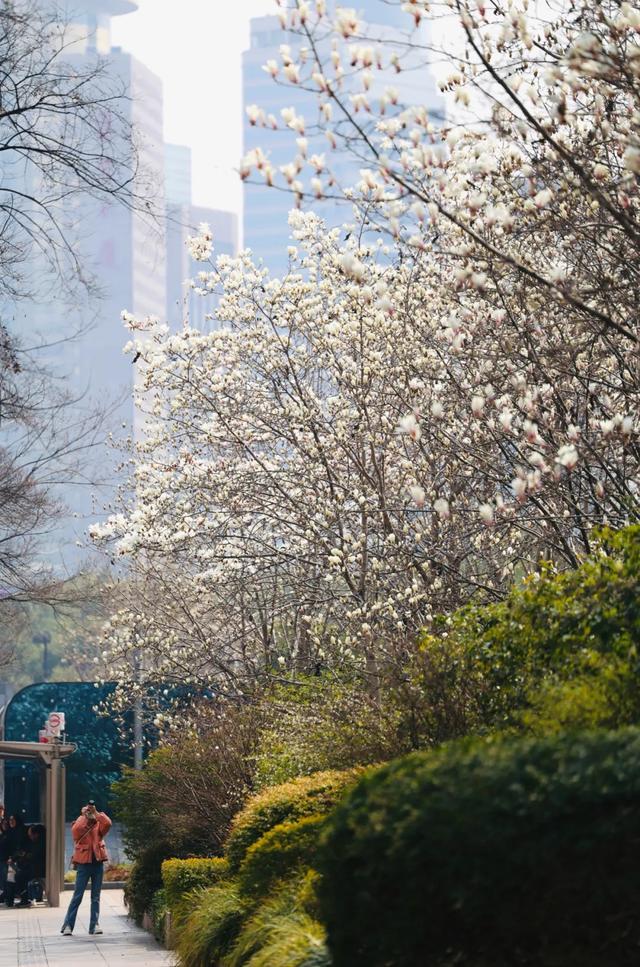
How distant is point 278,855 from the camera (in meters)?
10.3

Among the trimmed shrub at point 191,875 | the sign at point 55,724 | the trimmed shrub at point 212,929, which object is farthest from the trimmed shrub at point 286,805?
the sign at point 55,724

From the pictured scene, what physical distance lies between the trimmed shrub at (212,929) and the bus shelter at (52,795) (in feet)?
45.5

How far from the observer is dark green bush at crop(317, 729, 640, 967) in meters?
5.19

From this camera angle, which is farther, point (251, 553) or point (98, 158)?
point (251, 553)

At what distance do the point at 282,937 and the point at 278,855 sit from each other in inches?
68.1

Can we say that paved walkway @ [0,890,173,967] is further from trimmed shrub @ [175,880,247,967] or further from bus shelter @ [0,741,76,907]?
trimmed shrub @ [175,880,247,967]

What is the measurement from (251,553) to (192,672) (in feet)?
7.94

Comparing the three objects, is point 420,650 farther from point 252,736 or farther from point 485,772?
point 252,736

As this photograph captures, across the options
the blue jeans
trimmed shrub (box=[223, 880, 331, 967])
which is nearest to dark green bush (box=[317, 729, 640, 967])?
trimmed shrub (box=[223, 880, 331, 967])

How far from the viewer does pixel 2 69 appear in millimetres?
11922

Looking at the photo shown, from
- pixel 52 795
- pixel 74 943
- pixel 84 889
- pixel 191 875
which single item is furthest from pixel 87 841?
pixel 191 875

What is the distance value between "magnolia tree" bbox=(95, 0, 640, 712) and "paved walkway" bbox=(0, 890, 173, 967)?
3266mm

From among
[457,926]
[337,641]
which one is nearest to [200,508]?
[337,641]

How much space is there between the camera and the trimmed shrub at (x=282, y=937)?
304 inches
